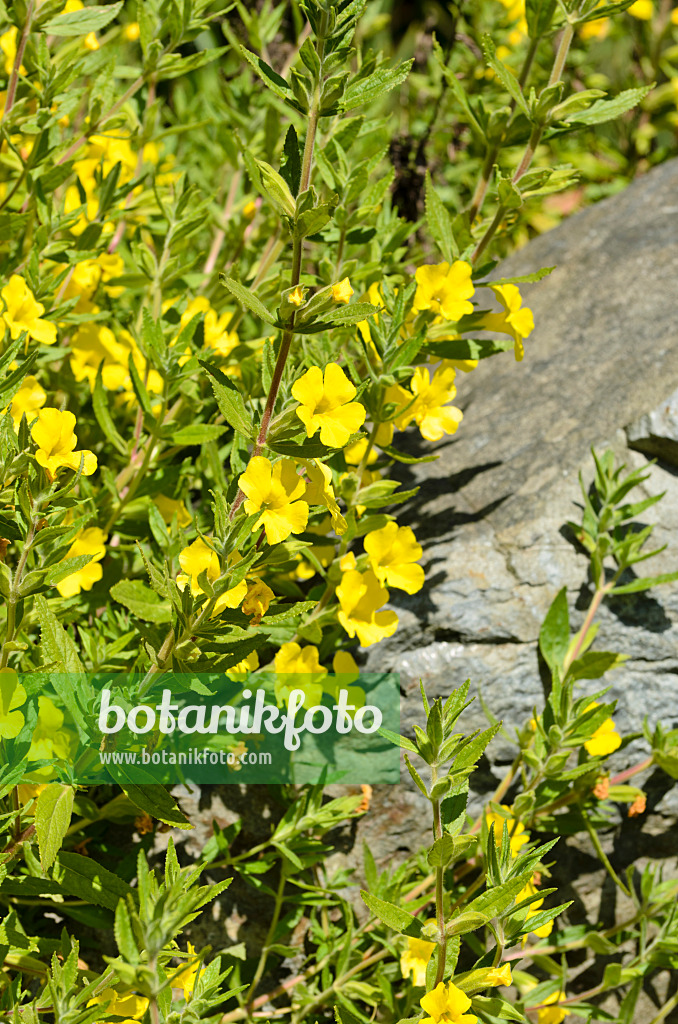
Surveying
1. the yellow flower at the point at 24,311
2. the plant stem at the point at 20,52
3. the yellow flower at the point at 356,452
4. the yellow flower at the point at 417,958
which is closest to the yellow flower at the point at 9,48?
the plant stem at the point at 20,52

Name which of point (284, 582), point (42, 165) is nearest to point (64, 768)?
point (284, 582)

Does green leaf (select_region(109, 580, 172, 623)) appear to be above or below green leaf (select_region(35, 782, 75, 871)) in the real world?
above

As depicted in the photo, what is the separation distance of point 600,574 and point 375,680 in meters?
0.52

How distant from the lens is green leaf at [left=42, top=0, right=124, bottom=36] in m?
1.73

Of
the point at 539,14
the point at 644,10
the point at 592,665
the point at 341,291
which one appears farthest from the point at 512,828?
the point at 644,10

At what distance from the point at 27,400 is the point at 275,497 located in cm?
65

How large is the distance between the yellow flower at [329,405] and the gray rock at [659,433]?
0.92 meters

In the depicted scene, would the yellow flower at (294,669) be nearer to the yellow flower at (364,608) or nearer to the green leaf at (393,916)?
the yellow flower at (364,608)

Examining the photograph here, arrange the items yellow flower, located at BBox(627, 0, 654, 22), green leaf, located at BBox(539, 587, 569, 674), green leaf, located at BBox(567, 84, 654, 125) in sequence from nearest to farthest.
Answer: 1. green leaf, located at BBox(567, 84, 654, 125)
2. green leaf, located at BBox(539, 587, 569, 674)
3. yellow flower, located at BBox(627, 0, 654, 22)

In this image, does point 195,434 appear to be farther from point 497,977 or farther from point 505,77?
point 497,977

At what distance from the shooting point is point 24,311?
1702mm

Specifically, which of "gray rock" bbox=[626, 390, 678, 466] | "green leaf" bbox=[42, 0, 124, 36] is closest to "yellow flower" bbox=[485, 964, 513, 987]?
"gray rock" bbox=[626, 390, 678, 466]

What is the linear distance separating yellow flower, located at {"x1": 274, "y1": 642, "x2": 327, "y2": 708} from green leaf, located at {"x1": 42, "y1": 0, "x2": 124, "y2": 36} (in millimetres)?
1290

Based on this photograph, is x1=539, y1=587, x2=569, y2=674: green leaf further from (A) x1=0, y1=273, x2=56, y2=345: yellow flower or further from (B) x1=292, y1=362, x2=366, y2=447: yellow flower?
(A) x1=0, y1=273, x2=56, y2=345: yellow flower
